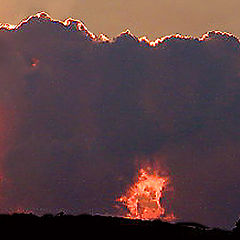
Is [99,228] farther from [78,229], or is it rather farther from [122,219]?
[122,219]

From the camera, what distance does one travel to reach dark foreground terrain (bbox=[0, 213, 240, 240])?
1312 cm

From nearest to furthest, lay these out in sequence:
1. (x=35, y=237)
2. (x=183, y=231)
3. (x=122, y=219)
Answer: (x=35, y=237) → (x=183, y=231) → (x=122, y=219)

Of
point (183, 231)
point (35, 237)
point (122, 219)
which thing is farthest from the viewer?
point (122, 219)

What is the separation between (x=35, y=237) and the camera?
42.1ft

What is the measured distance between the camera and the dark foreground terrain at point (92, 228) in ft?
43.1

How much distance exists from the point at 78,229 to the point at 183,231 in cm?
247

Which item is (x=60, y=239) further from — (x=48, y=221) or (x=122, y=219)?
(x=122, y=219)

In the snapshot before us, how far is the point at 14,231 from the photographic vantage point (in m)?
13.0

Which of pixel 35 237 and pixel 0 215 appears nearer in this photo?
pixel 35 237

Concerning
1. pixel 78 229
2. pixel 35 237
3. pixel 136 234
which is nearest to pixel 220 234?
pixel 136 234

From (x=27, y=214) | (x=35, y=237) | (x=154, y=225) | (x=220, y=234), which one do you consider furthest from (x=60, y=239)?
(x=220, y=234)

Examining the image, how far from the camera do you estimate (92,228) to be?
13453 mm

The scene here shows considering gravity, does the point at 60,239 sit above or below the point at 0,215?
below

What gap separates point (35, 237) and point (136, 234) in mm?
2309
